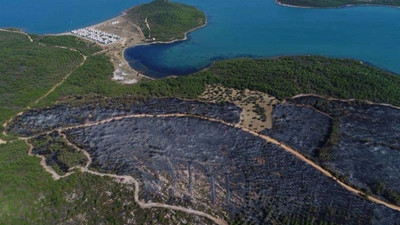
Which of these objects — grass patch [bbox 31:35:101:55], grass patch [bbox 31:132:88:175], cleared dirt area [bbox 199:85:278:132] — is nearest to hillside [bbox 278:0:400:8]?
cleared dirt area [bbox 199:85:278:132]

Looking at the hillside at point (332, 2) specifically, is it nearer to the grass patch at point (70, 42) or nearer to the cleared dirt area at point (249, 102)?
the cleared dirt area at point (249, 102)

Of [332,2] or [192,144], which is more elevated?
[332,2]

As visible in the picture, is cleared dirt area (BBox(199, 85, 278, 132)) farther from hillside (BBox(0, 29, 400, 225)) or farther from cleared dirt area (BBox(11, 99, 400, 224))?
cleared dirt area (BBox(11, 99, 400, 224))

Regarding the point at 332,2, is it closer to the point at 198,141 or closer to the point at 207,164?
the point at 198,141

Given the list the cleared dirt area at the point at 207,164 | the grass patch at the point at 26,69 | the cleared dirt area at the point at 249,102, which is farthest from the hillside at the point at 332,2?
the grass patch at the point at 26,69

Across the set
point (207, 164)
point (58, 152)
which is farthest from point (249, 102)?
point (58, 152)

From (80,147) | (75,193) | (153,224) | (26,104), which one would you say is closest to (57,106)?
(26,104)

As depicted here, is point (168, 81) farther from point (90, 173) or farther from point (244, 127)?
point (90, 173)
